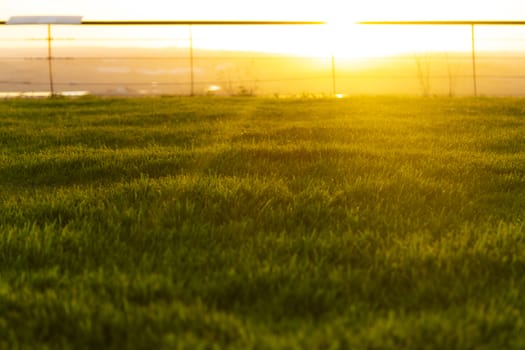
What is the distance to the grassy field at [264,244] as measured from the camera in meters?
1.81

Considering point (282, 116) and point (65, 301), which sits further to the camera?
point (282, 116)

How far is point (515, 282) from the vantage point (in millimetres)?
2223

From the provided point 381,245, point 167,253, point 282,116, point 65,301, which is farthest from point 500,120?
point 65,301

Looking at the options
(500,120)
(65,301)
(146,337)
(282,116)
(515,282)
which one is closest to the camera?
(146,337)

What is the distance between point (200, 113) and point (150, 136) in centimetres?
183

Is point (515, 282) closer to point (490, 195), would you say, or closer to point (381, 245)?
point (381, 245)

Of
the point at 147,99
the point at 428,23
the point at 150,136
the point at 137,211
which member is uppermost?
the point at 428,23

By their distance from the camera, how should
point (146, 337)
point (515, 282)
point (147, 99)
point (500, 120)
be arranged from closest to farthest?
point (146, 337) < point (515, 282) < point (500, 120) < point (147, 99)

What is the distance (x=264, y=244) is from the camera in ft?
8.37

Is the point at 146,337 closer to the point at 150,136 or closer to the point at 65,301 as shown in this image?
the point at 65,301

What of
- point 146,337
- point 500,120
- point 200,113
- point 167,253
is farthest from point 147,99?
point 146,337

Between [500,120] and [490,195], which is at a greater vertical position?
[500,120]

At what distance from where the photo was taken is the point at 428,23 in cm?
1045

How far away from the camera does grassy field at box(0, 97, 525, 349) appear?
181 centimetres
